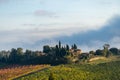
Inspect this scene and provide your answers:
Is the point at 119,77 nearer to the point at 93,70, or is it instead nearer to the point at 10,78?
the point at 93,70

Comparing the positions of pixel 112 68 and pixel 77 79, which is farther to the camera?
pixel 112 68

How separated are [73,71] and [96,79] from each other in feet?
51.7

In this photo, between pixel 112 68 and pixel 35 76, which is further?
pixel 112 68

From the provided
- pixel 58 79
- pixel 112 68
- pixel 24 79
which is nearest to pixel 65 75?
pixel 58 79

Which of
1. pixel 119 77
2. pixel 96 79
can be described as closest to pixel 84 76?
pixel 96 79

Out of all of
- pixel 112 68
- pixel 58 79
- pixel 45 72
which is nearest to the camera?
pixel 58 79

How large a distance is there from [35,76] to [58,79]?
513 inches

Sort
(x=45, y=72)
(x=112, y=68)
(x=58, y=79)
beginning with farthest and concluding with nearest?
(x=112, y=68) → (x=45, y=72) → (x=58, y=79)

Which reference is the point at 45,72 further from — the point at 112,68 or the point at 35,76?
the point at 112,68

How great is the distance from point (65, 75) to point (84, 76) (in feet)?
34.6

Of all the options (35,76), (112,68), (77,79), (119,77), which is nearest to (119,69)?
(112,68)

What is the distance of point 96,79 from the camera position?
177 metres

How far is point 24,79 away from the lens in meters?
172

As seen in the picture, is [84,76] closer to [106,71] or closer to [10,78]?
[106,71]
